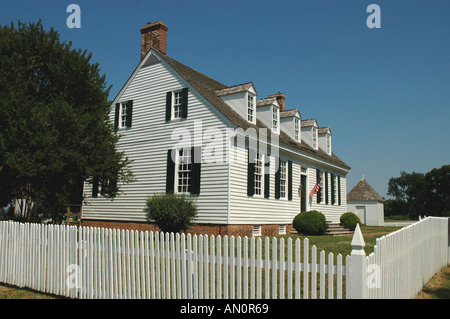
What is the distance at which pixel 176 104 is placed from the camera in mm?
17422

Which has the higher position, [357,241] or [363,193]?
[363,193]

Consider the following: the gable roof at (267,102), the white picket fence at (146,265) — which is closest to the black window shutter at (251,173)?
the gable roof at (267,102)

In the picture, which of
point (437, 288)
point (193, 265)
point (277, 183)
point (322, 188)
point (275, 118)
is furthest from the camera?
point (322, 188)

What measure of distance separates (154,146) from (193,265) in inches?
489

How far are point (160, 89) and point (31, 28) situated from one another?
6750 millimetres

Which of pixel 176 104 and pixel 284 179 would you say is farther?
pixel 284 179

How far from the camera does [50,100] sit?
1234 cm

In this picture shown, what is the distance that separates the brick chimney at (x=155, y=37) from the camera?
64.0ft

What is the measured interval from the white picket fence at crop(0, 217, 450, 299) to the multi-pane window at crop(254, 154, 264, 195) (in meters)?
8.76

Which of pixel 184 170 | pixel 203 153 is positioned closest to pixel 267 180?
pixel 203 153

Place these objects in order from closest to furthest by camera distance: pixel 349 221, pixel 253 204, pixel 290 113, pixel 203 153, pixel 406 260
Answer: pixel 406 260, pixel 203 153, pixel 253 204, pixel 290 113, pixel 349 221

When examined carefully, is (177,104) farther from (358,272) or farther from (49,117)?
(358,272)

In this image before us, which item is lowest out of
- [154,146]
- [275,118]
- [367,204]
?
[367,204]
